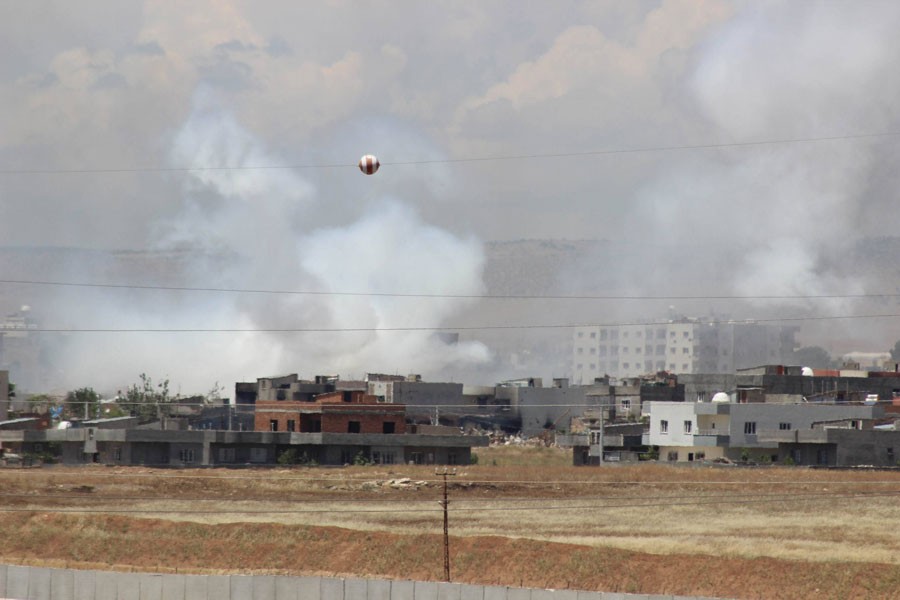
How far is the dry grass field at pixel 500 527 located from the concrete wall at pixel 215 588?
1523 cm

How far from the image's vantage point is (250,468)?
136 meters

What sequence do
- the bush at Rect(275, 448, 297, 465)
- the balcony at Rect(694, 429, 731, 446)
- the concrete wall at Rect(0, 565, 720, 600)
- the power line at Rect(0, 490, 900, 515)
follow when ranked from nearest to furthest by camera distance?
the concrete wall at Rect(0, 565, 720, 600), the power line at Rect(0, 490, 900, 515), the bush at Rect(275, 448, 297, 465), the balcony at Rect(694, 429, 731, 446)

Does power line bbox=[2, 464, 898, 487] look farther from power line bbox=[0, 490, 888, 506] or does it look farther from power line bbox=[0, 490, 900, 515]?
power line bbox=[0, 490, 900, 515]

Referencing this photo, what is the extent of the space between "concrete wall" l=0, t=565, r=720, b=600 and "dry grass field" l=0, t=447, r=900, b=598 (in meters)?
15.2

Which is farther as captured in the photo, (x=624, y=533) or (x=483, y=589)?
(x=624, y=533)

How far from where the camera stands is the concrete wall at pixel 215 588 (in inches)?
2336

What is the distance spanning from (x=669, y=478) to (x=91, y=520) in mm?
51940

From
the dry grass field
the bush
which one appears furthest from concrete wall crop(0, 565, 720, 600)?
the bush

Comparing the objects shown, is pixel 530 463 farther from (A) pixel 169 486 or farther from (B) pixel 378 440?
(A) pixel 169 486

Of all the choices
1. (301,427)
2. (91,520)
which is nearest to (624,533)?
(91,520)

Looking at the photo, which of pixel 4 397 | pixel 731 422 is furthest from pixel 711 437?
pixel 4 397

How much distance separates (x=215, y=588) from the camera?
61031 mm

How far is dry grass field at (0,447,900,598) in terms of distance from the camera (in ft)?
240

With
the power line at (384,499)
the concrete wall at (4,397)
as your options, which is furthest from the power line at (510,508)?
the concrete wall at (4,397)
